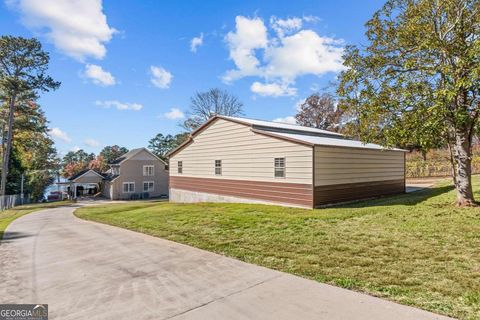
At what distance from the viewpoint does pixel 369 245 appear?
6340 millimetres

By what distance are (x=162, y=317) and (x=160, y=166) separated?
38393 millimetres

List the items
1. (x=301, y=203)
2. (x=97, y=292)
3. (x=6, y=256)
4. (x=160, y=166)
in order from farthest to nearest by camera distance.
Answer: (x=160, y=166), (x=301, y=203), (x=6, y=256), (x=97, y=292)

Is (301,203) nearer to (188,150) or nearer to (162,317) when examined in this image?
(162,317)

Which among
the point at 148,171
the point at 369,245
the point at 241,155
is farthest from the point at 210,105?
the point at 369,245

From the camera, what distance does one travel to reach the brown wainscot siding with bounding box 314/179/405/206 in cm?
1240

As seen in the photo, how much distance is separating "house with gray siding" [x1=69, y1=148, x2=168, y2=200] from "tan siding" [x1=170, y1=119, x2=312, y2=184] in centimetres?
1872


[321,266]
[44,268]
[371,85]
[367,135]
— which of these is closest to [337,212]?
[367,135]

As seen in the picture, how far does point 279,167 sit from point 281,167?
130mm

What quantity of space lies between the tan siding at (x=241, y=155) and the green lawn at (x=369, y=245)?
9.03 feet

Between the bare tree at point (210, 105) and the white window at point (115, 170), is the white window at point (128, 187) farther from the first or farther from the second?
the bare tree at point (210, 105)

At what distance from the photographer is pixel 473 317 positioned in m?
3.24

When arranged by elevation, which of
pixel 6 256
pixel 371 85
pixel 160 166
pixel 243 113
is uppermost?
pixel 243 113
